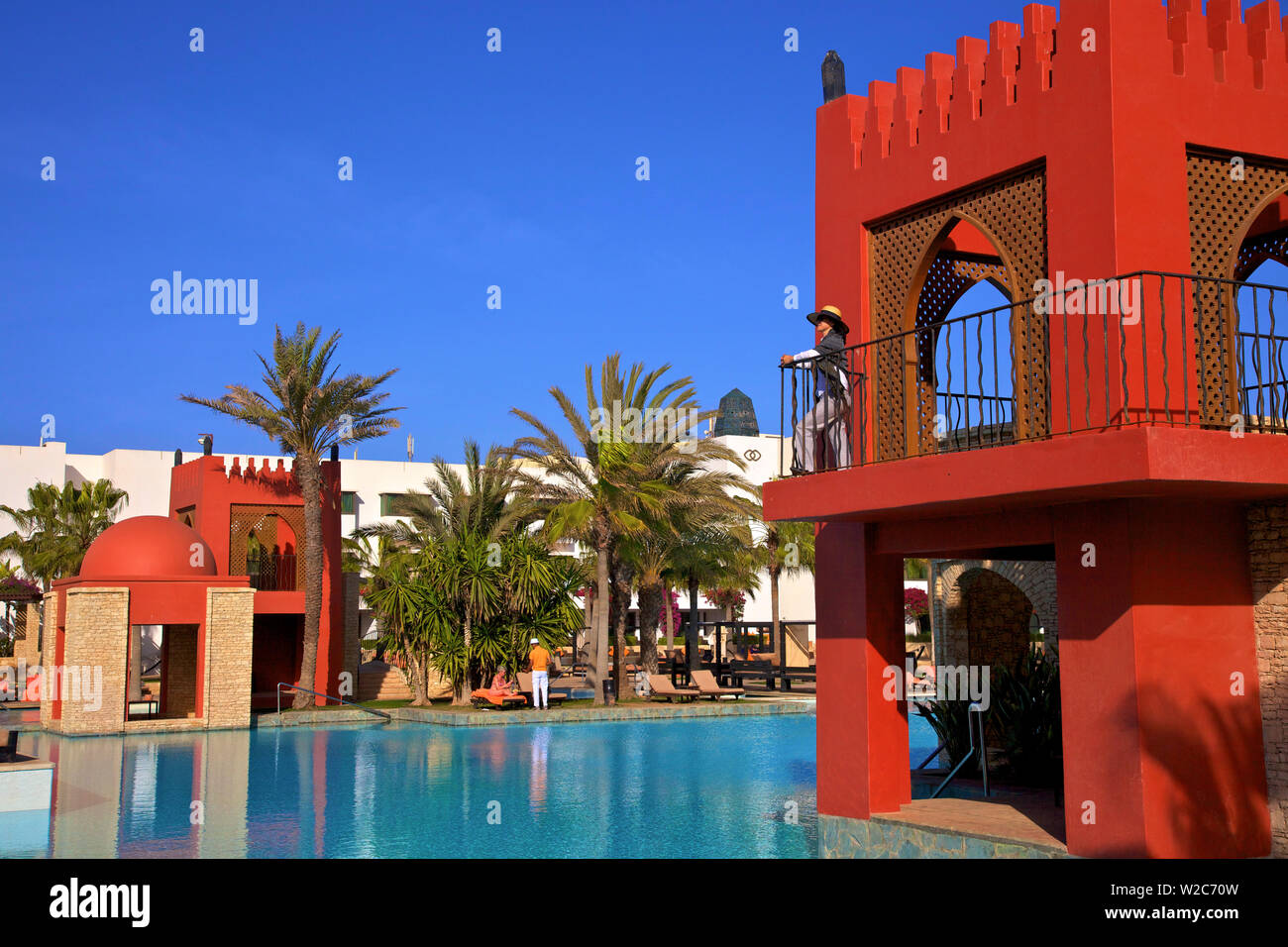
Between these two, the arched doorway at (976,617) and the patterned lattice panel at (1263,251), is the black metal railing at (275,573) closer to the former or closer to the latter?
the arched doorway at (976,617)

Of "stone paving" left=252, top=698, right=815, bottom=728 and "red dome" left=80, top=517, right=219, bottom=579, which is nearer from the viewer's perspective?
"stone paving" left=252, top=698, right=815, bottom=728

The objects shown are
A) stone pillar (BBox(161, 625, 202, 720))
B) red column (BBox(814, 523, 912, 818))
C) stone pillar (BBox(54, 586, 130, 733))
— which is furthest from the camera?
stone pillar (BBox(161, 625, 202, 720))

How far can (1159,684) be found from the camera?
8.30 m

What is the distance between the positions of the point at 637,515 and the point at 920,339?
50.6 ft

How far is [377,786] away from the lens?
1491 cm

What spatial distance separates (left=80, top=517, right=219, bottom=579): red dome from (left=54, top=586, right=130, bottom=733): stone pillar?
68cm

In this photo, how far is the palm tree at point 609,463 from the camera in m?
26.2

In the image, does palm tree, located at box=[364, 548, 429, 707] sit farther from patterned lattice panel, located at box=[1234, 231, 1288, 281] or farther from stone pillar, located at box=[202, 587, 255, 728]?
patterned lattice panel, located at box=[1234, 231, 1288, 281]

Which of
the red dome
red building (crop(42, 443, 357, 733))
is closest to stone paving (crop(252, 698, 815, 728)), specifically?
red building (crop(42, 443, 357, 733))

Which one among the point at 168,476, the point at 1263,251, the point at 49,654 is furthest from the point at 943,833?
the point at 168,476

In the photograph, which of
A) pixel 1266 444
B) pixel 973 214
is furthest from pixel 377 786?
pixel 1266 444

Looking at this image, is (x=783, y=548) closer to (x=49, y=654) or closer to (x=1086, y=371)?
(x=49, y=654)

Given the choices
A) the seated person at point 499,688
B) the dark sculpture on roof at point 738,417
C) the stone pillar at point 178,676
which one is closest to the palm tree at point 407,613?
the seated person at point 499,688

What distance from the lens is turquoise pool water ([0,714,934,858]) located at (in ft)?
36.5
